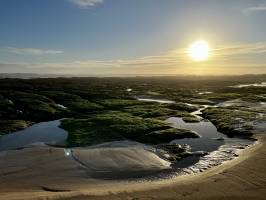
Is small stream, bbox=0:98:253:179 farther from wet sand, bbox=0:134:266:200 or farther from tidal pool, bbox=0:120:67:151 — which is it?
wet sand, bbox=0:134:266:200

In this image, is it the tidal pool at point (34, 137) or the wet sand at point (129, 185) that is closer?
the wet sand at point (129, 185)

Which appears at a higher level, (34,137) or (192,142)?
(192,142)

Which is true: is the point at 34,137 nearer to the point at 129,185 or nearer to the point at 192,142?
the point at 192,142

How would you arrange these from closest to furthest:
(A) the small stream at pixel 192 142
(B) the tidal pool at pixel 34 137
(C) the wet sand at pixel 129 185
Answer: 1. (C) the wet sand at pixel 129 185
2. (A) the small stream at pixel 192 142
3. (B) the tidal pool at pixel 34 137

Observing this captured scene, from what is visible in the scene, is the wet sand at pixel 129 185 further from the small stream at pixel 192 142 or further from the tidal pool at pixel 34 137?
the tidal pool at pixel 34 137

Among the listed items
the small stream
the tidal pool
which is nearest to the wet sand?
the small stream

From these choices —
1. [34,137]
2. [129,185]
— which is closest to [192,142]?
[129,185]

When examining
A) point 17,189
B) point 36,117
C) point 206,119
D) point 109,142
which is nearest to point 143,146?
point 109,142

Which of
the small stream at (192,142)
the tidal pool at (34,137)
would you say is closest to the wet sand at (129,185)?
the small stream at (192,142)
